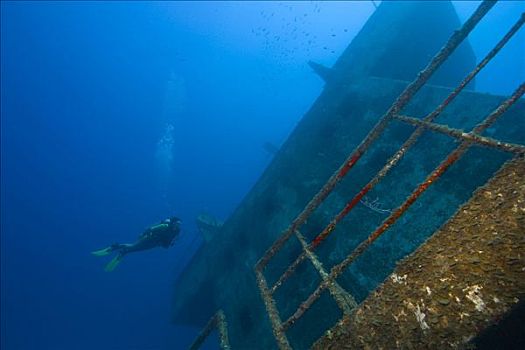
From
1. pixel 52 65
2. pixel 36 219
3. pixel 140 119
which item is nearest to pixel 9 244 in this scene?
pixel 36 219

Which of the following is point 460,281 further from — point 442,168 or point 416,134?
point 416,134

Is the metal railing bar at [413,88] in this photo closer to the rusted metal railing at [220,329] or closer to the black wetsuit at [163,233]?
the rusted metal railing at [220,329]

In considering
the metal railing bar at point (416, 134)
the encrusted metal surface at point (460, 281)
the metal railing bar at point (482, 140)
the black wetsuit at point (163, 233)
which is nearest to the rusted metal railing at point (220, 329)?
the metal railing bar at point (416, 134)

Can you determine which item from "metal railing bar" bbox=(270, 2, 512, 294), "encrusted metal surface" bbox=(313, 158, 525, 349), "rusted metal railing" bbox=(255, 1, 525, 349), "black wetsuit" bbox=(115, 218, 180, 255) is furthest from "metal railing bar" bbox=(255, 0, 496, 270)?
"black wetsuit" bbox=(115, 218, 180, 255)

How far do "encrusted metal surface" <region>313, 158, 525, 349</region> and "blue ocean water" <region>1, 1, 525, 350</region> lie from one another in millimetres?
14117

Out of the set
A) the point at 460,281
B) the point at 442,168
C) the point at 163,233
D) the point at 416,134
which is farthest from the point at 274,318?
the point at 163,233

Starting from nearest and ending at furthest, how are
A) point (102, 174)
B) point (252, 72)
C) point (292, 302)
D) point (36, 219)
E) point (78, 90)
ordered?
point (292, 302), point (36, 219), point (102, 174), point (78, 90), point (252, 72)

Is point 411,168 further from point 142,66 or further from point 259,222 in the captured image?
point 142,66

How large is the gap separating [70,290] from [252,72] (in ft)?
322

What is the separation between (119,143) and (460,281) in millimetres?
82018

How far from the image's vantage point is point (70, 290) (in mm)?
40000

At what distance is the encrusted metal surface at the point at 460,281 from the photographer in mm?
1146

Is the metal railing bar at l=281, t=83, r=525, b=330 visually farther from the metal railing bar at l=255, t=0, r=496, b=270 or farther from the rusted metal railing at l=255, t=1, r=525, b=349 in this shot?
the metal railing bar at l=255, t=0, r=496, b=270

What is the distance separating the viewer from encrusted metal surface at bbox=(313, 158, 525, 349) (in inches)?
45.1
